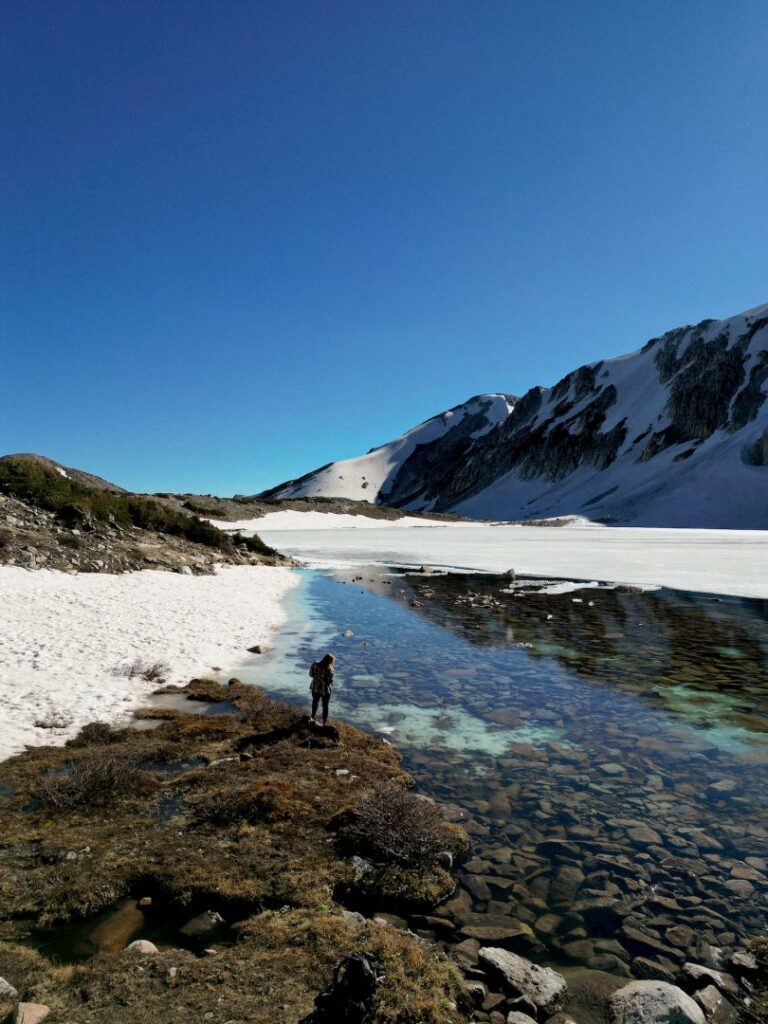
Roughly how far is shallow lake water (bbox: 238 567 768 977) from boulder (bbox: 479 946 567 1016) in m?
0.31

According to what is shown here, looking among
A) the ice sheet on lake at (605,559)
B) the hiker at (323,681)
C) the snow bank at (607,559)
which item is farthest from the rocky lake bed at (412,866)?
the ice sheet on lake at (605,559)

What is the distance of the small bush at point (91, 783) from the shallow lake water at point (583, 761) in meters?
4.19

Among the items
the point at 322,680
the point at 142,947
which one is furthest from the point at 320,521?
the point at 142,947

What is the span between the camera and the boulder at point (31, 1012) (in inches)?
145

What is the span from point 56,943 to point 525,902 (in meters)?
4.41

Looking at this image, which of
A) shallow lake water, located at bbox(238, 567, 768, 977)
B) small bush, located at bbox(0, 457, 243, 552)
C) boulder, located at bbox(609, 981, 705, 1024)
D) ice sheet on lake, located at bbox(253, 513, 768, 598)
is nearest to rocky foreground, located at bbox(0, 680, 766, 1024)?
Result: boulder, located at bbox(609, 981, 705, 1024)

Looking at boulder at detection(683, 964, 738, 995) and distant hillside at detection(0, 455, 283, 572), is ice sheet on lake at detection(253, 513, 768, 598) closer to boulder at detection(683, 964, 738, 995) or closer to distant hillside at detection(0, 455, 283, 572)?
distant hillside at detection(0, 455, 283, 572)

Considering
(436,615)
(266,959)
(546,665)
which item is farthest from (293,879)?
(436,615)

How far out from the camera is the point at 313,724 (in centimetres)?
996

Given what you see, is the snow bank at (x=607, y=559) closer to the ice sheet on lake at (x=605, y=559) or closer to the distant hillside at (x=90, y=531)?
the ice sheet on lake at (x=605, y=559)

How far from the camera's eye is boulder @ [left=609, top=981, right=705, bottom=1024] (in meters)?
4.23

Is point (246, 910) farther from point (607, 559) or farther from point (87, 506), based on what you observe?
point (607, 559)

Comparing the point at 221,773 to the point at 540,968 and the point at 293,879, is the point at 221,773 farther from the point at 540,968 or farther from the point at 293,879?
the point at 540,968

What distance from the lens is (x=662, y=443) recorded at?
144875 mm
